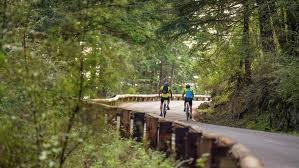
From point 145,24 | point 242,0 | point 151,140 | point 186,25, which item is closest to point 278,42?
point 242,0

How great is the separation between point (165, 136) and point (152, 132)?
1384 mm

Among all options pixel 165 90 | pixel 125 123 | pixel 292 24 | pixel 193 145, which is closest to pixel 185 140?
pixel 193 145

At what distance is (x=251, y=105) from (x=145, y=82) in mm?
43982

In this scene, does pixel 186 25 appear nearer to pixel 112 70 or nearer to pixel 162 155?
pixel 162 155

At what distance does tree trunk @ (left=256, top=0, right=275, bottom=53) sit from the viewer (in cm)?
2302

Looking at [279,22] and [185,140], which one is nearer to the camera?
[185,140]

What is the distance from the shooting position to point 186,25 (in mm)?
24219

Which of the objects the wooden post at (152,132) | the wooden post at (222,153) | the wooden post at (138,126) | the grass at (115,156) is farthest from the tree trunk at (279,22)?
the wooden post at (222,153)

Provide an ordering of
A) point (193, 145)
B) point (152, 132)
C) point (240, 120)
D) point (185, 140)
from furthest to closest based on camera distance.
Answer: point (240, 120), point (152, 132), point (185, 140), point (193, 145)

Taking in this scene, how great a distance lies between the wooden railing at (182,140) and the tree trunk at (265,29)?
395 inches

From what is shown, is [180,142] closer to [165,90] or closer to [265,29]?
[165,90]

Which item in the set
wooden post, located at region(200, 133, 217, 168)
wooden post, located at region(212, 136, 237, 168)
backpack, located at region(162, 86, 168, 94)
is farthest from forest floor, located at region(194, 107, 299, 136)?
wooden post, located at region(212, 136, 237, 168)

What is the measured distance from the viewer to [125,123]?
14961 mm

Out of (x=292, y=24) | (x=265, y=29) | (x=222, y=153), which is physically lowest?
(x=222, y=153)
